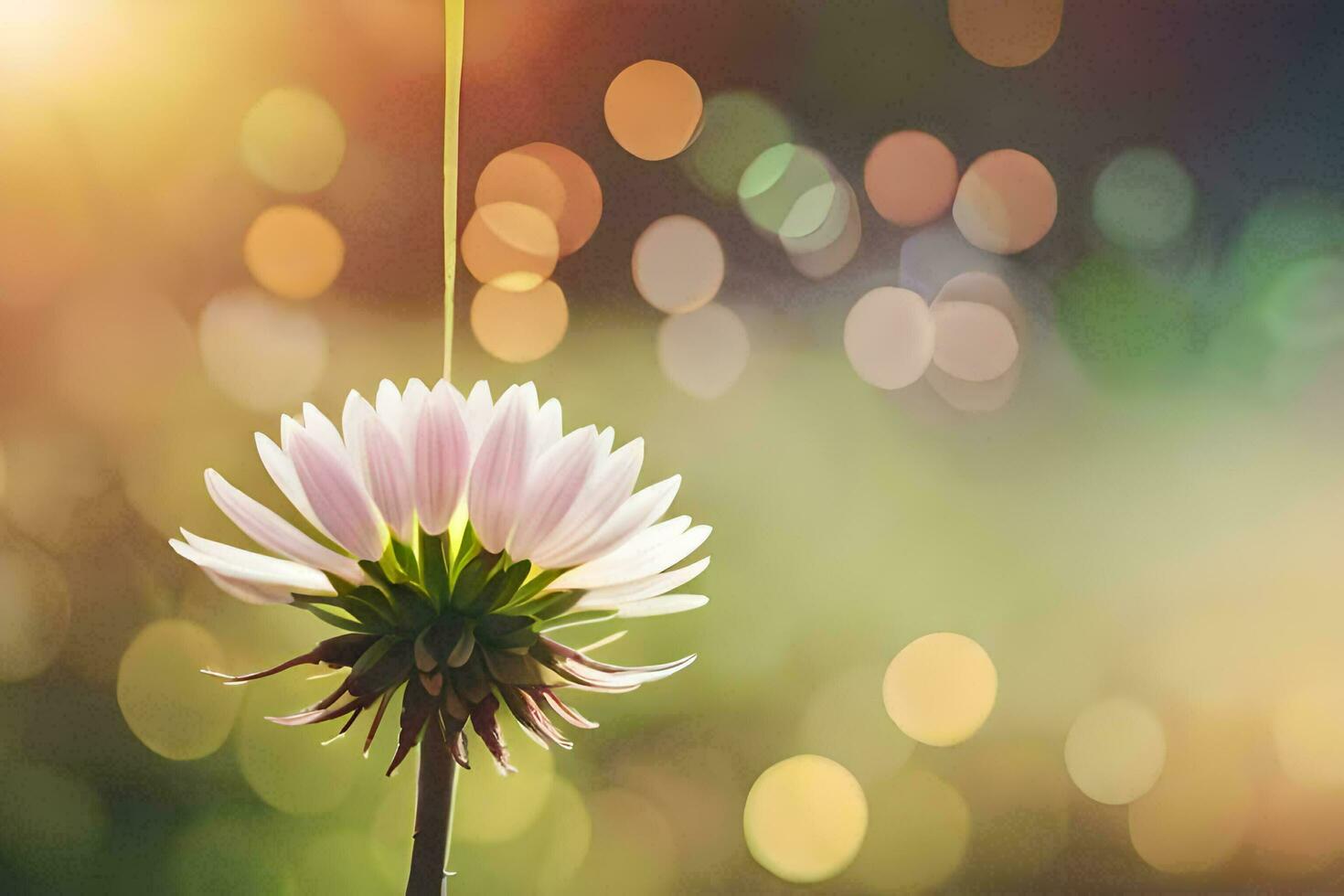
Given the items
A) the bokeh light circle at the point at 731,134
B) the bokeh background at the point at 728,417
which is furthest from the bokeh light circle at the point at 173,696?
the bokeh light circle at the point at 731,134

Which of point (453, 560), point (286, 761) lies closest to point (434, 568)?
point (453, 560)

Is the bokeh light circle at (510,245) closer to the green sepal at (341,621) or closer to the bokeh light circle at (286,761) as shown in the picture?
the bokeh light circle at (286,761)

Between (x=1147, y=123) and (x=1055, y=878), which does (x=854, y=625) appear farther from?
(x=1147, y=123)

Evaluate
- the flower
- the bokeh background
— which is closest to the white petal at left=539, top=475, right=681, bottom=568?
the flower

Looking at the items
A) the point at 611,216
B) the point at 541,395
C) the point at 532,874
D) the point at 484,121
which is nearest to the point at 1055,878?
the point at 532,874

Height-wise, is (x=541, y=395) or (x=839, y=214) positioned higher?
(x=839, y=214)

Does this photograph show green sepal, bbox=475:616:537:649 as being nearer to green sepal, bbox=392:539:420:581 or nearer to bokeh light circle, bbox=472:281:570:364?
green sepal, bbox=392:539:420:581

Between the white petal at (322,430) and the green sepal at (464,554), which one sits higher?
the white petal at (322,430)
